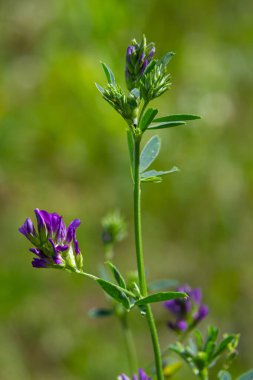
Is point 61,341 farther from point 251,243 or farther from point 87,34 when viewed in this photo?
point 87,34

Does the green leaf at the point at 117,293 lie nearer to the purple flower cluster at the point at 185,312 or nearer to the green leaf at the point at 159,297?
the green leaf at the point at 159,297

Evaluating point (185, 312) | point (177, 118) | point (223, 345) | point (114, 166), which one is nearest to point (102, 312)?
point (185, 312)

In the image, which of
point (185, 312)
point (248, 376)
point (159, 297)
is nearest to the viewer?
point (159, 297)

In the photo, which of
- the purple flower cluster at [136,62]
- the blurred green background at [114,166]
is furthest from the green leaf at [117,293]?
the blurred green background at [114,166]

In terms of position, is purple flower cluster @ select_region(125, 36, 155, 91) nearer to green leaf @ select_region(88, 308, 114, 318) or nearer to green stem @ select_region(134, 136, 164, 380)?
green stem @ select_region(134, 136, 164, 380)

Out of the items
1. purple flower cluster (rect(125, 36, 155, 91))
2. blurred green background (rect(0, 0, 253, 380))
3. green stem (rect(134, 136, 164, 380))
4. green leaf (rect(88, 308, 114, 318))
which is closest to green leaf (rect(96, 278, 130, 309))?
green stem (rect(134, 136, 164, 380))

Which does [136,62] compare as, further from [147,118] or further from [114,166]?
[114,166]
